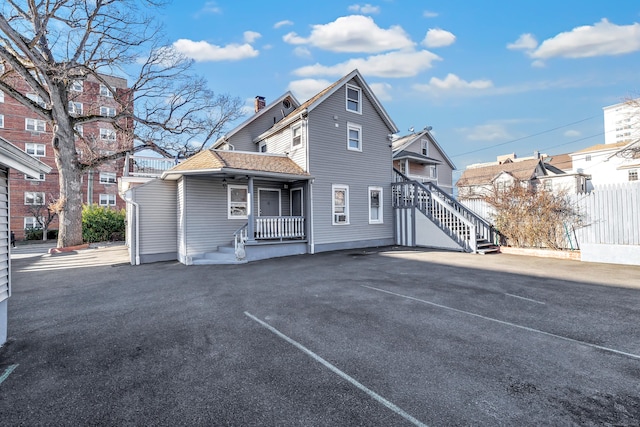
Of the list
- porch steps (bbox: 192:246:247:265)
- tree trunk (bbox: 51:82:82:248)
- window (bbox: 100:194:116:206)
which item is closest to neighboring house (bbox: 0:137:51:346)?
porch steps (bbox: 192:246:247:265)

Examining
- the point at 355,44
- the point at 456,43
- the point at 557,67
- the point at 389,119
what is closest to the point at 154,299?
the point at 389,119

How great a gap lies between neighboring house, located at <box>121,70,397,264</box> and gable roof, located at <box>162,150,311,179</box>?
46 mm

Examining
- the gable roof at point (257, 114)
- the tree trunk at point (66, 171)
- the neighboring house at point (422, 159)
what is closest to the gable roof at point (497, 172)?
the neighboring house at point (422, 159)

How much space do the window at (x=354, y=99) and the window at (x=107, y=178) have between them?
31749 mm

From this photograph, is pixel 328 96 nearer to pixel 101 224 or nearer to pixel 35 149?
pixel 101 224

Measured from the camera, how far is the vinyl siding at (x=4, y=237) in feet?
14.2

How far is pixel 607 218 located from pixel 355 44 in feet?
45.9

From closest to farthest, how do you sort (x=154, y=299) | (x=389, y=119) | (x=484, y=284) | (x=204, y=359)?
(x=204, y=359) → (x=154, y=299) → (x=484, y=284) → (x=389, y=119)

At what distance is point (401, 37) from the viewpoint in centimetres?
1855

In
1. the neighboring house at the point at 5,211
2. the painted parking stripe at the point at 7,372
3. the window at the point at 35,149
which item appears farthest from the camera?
the window at the point at 35,149

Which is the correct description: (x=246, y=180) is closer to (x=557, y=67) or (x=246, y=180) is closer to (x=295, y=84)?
(x=295, y=84)

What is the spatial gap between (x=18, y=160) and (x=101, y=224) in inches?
792

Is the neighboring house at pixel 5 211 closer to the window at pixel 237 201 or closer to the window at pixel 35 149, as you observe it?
the window at pixel 237 201

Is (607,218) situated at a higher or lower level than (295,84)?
lower
